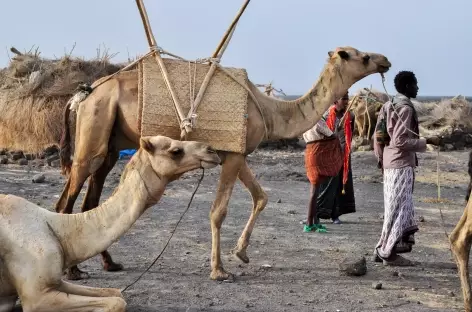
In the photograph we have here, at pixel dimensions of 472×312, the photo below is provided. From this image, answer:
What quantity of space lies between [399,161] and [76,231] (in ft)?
12.2

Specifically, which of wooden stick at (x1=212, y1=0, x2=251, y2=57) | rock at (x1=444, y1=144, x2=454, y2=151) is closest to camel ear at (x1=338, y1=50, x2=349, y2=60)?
wooden stick at (x1=212, y1=0, x2=251, y2=57)

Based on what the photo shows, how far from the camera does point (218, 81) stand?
704 cm

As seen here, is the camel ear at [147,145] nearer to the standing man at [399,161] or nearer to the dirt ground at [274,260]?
the dirt ground at [274,260]

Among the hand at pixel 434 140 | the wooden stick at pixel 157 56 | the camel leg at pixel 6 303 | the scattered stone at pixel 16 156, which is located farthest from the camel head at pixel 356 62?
the scattered stone at pixel 16 156

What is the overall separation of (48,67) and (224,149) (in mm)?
10697

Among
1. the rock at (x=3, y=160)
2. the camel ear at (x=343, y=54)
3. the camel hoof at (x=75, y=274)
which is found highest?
the camel ear at (x=343, y=54)

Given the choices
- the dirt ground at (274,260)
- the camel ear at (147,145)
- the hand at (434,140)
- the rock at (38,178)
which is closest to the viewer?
the camel ear at (147,145)

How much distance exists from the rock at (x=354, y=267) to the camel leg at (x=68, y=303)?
299cm

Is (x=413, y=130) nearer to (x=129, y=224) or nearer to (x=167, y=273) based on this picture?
(x=167, y=273)

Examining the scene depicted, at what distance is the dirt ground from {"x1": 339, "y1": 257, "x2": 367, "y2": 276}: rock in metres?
0.07

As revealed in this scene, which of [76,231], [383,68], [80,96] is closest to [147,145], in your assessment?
[76,231]

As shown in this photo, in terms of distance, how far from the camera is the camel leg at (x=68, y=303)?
15.1 ft

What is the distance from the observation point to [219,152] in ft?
22.9

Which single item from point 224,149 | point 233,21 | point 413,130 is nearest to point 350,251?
point 413,130
